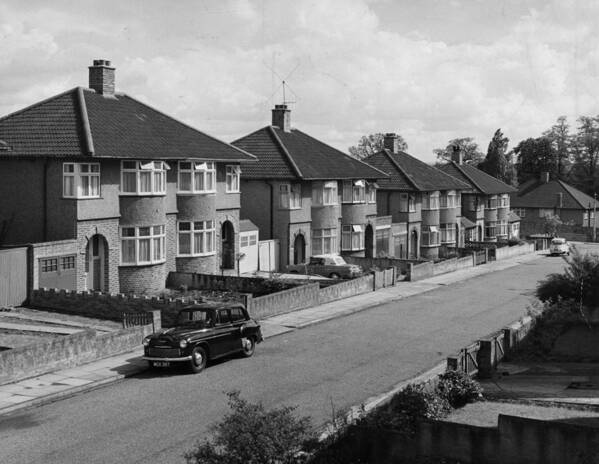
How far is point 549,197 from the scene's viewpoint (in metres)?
99.2

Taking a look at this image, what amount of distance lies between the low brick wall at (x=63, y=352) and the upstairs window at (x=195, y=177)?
44.7ft

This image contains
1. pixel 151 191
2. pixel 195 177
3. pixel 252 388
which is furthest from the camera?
pixel 195 177

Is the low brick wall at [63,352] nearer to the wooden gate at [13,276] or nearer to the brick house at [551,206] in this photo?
the wooden gate at [13,276]

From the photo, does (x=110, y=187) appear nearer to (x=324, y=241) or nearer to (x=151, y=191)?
(x=151, y=191)

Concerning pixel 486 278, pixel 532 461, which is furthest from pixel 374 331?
pixel 486 278

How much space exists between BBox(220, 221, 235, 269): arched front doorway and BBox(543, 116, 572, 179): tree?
91962 mm

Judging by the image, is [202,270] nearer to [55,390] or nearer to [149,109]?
[149,109]

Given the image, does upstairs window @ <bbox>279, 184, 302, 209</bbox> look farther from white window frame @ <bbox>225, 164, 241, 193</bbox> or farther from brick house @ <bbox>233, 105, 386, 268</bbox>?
white window frame @ <bbox>225, 164, 241, 193</bbox>

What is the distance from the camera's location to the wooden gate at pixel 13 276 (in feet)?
96.0

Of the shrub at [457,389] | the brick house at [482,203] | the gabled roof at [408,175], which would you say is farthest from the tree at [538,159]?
the shrub at [457,389]

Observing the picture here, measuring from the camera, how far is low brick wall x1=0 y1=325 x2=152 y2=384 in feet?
66.9

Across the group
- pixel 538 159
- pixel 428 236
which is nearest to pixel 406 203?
pixel 428 236

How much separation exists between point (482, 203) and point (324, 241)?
3055 centimetres

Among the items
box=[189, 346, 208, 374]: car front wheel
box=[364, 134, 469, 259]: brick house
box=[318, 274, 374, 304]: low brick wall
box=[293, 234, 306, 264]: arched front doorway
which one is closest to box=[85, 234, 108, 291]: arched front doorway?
box=[318, 274, 374, 304]: low brick wall
